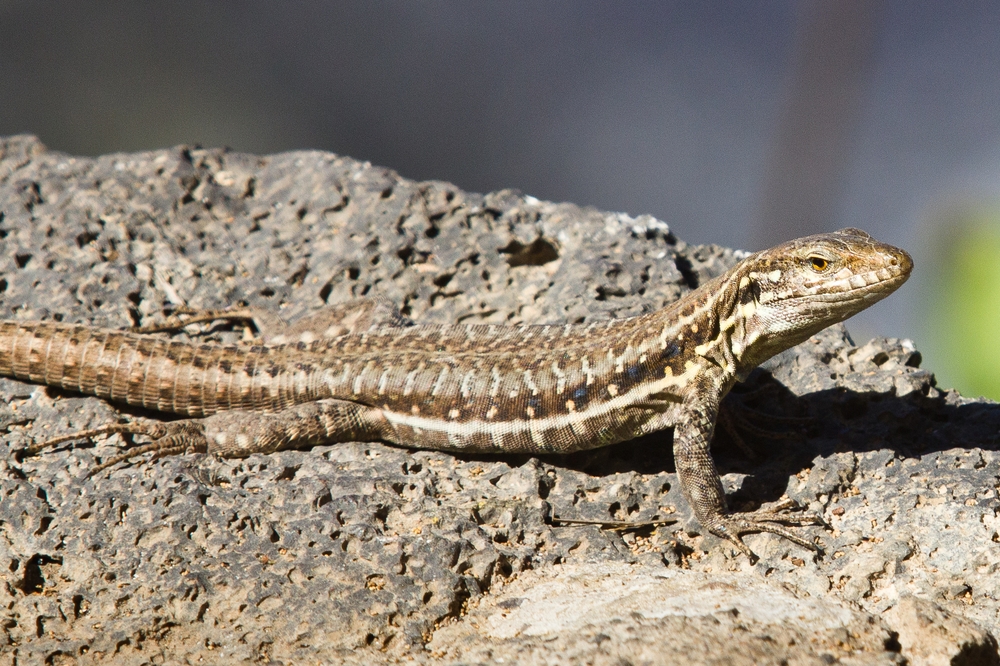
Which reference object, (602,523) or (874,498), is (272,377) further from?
(874,498)

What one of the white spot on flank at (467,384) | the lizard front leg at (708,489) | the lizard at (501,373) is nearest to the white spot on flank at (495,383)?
the lizard at (501,373)

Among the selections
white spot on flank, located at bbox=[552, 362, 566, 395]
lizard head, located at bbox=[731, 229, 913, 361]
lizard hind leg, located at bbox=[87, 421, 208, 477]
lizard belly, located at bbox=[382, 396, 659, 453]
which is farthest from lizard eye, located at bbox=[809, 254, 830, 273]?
lizard hind leg, located at bbox=[87, 421, 208, 477]

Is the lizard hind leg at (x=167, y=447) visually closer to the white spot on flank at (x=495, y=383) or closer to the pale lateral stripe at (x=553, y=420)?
the pale lateral stripe at (x=553, y=420)

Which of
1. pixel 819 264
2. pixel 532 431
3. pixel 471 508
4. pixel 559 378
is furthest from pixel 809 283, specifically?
pixel 471 508

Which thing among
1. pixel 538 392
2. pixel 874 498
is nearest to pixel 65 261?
pixel 538 392

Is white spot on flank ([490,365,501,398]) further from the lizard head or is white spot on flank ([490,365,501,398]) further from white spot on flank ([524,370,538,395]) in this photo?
the lizard head

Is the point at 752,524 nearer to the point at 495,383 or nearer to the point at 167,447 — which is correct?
the point at 495,383
